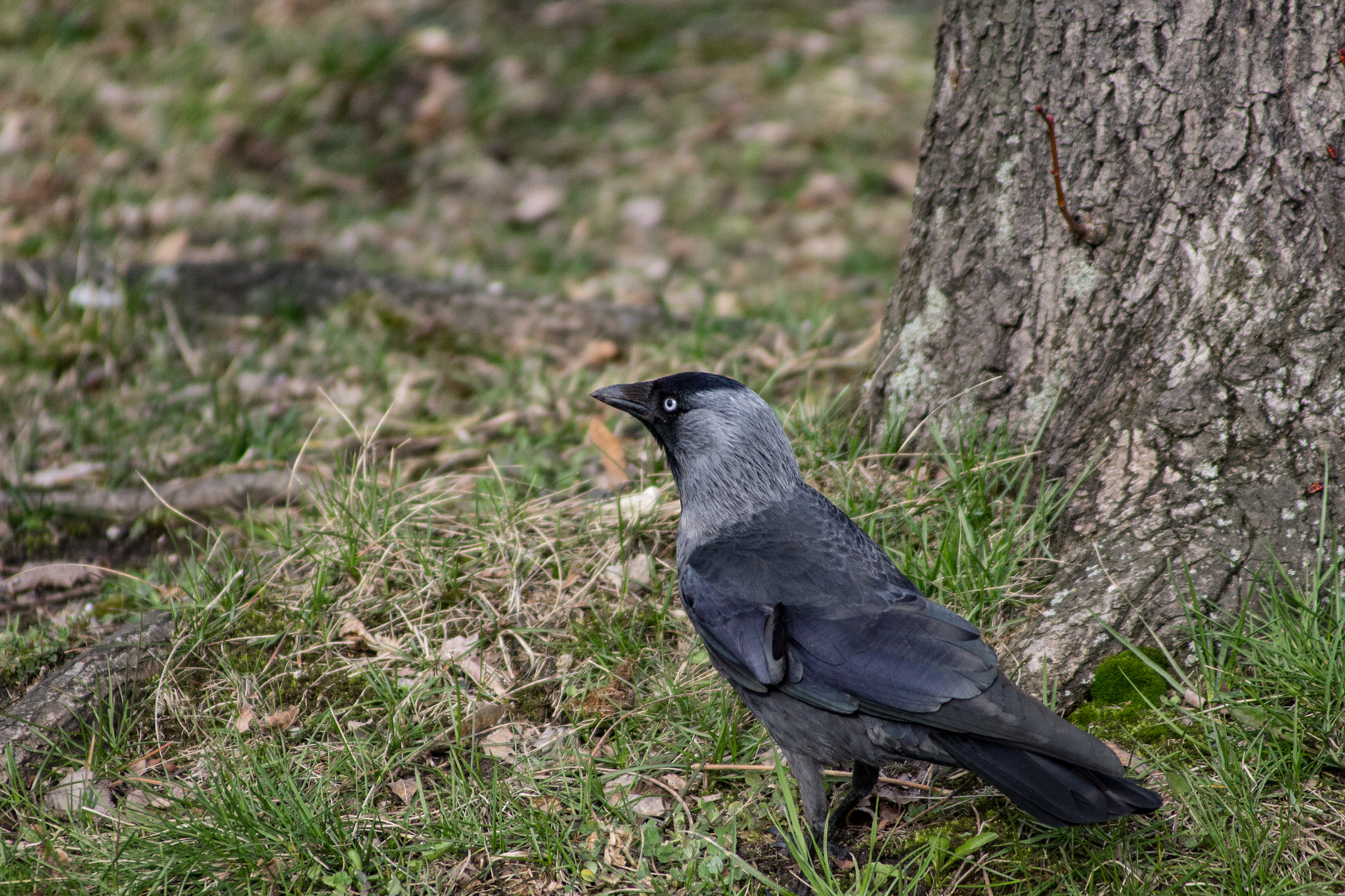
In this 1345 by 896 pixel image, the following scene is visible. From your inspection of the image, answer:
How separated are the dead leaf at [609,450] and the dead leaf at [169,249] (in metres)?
3.57

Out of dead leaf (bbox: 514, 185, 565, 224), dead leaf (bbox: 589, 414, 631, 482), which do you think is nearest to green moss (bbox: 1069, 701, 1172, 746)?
dead leaf (bbox: 589, 414, 631, 482)

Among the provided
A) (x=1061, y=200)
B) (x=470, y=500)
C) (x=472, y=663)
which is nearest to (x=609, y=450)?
(x=470, y=500)

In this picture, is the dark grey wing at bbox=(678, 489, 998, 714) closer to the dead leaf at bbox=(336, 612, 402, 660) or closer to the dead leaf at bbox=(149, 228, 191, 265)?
the dead leaf at bbox=(336, 612, 402, 660)

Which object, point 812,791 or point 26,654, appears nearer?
point 812,791

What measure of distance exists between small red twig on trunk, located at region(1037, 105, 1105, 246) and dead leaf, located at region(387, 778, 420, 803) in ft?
8.82

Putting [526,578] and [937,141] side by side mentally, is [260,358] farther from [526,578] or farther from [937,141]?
[937,141]

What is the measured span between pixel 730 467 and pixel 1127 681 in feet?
4.38

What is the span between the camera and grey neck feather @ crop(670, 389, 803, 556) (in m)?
3.41

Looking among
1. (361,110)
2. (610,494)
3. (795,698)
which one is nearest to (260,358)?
(610,494)

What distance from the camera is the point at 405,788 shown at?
3.12m

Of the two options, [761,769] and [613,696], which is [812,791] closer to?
[761,769]

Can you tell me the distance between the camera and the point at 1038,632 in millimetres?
3268

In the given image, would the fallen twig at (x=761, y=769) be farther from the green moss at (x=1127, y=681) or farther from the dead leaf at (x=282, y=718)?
the dead leaf at (x=282, y=718)

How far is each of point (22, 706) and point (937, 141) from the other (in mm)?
3555
